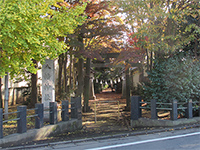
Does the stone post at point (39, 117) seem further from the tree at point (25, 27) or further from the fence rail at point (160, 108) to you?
the fence rail at point (160, 108)

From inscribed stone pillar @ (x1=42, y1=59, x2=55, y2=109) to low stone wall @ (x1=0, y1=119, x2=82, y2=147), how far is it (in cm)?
215

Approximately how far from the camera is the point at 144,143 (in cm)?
628

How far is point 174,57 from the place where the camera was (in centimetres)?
1021

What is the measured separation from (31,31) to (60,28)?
5.88ft

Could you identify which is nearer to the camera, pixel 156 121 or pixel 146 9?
pixel 156 121

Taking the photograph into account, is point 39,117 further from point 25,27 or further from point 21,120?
point 25,27

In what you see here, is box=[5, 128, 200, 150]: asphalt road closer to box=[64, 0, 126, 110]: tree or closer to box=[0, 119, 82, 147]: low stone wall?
box=[0, 119, 82, 147]: low stone wall

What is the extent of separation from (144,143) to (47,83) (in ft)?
21.1

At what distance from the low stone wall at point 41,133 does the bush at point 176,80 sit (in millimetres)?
4201

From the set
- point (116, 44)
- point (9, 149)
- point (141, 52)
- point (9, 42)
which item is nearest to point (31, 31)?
point (9, 42)

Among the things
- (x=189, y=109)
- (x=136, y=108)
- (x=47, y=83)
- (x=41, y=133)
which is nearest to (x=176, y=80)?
(x=189, y=109)

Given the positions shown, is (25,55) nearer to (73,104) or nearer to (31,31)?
(31,31)

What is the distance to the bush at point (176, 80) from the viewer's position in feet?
30.6

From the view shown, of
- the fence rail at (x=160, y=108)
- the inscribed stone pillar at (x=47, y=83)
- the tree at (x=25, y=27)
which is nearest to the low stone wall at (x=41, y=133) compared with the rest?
the inscribed stone pillar at (x=47, y=83)
